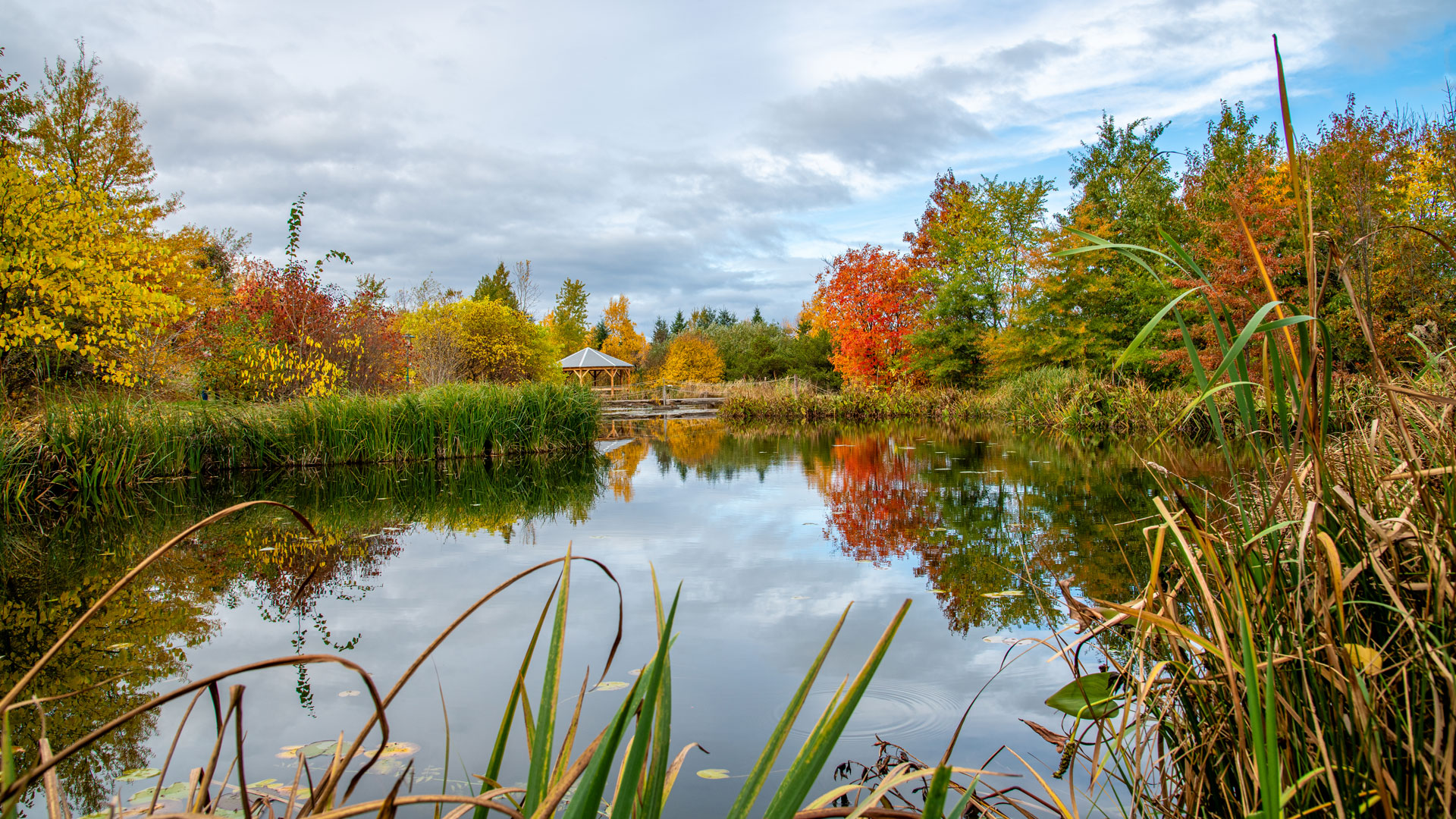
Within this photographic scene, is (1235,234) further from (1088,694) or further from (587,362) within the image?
(587,362)

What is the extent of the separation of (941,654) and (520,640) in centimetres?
165

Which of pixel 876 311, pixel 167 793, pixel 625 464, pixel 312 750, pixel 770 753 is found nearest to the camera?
pixel 770 753

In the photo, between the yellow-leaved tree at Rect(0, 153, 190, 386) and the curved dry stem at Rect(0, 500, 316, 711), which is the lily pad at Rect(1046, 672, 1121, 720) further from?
the yellow-leaved tree at Rect(0, 153, 190, 386)

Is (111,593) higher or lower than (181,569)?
higher

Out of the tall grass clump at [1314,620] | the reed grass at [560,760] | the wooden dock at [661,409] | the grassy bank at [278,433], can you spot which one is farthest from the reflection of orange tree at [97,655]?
the wooden dock at [661,409]

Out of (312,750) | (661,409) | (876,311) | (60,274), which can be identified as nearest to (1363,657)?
(312,750)

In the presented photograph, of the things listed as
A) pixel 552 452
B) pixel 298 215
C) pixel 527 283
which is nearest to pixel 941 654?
pixel 552 452

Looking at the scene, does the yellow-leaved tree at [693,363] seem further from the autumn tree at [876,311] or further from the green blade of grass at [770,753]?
the green blade of grass at [770,753]

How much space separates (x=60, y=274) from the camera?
916 cm

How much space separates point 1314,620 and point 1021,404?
53.1 feet

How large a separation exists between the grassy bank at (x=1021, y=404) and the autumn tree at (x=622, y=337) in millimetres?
19689

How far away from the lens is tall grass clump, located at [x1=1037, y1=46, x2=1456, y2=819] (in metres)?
1.08

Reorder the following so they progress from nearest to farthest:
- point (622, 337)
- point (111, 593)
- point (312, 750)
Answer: point (111, 593), point (312, 750), point (622, 337)

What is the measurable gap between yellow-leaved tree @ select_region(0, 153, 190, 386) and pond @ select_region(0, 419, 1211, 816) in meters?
3.34
